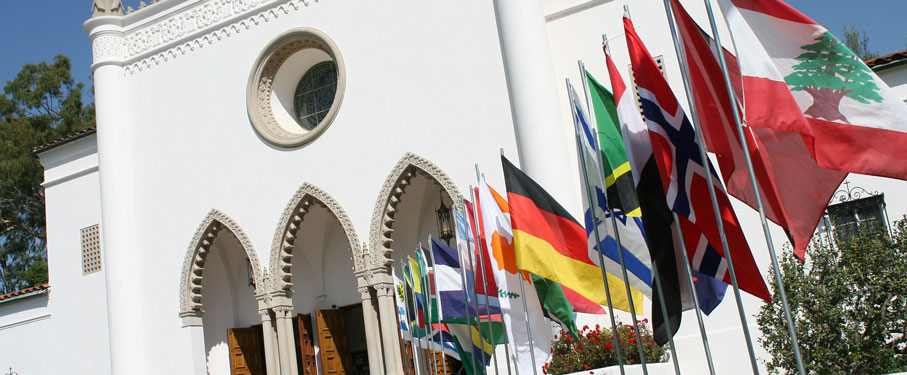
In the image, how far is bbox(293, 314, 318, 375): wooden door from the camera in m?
18.3

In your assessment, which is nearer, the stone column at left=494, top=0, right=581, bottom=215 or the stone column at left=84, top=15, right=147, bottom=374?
the stone column at left=494, top=0, right=581, bottom=215

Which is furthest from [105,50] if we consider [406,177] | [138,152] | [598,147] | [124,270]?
[598,147]

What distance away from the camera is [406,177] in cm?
1580

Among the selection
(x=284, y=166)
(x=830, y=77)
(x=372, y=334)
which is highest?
(x=284, y=166)

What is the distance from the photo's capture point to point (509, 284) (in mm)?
10219

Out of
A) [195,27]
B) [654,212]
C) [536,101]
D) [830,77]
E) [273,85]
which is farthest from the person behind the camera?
[195,27]

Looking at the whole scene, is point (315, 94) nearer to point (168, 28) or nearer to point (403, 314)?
Result: point (168, 28)

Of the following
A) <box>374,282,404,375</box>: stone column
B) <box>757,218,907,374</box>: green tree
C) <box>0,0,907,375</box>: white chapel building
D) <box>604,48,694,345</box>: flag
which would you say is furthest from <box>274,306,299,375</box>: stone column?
<box>604,48,694,345</box>: flag

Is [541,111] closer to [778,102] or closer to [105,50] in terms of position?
[778,102]

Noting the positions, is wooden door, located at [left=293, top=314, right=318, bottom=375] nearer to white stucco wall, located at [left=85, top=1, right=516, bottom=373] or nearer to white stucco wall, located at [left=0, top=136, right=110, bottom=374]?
white stucco wall, located at [left=85, top=1, right=516, bottom=373]

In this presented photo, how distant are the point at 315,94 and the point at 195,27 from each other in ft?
9.68

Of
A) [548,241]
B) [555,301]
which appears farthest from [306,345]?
[548,241]

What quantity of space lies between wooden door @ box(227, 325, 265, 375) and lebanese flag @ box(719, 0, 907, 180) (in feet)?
50.1

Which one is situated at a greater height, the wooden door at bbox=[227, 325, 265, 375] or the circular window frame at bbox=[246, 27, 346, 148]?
the circular window frame at bbox=[246, 27, 346, 148]
